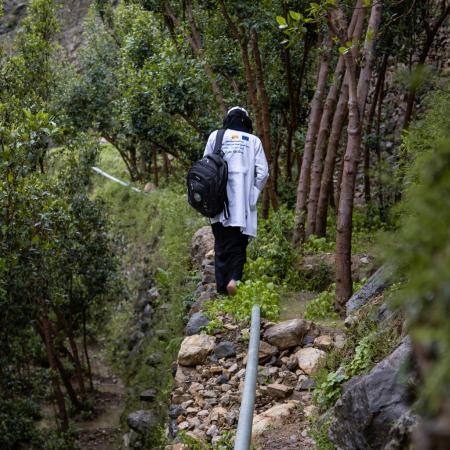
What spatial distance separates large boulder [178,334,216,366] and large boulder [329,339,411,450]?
2.69 metres

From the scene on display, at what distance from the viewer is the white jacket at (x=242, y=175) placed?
6.68 m

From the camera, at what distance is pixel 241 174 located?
6.68 m

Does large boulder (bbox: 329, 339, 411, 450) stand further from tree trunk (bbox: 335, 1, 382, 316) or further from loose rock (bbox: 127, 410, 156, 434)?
loose rock (bbox: 127, 410, 156, 434)

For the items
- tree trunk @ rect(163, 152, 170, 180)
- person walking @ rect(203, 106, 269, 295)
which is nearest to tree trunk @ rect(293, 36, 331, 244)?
person walking @ rect(203, 106, 269, 295)

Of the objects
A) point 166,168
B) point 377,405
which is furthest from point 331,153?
point 166,168

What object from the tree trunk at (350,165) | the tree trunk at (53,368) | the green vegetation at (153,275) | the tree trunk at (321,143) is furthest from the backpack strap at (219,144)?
the tree trunk at (53,368)


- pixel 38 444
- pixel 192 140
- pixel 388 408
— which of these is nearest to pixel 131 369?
pixel 38 444

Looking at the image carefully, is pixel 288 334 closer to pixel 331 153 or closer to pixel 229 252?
pixel 229 252

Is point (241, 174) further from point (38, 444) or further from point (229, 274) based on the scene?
point (38, 444)

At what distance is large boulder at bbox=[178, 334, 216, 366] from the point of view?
601 centimetres

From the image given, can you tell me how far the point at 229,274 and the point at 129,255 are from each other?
11863 mm

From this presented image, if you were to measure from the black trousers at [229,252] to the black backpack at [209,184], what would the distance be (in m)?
0.33

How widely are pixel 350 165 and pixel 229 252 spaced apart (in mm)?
1533

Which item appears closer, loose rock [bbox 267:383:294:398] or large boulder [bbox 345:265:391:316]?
large boulder [bbox 345:265:391:316]
